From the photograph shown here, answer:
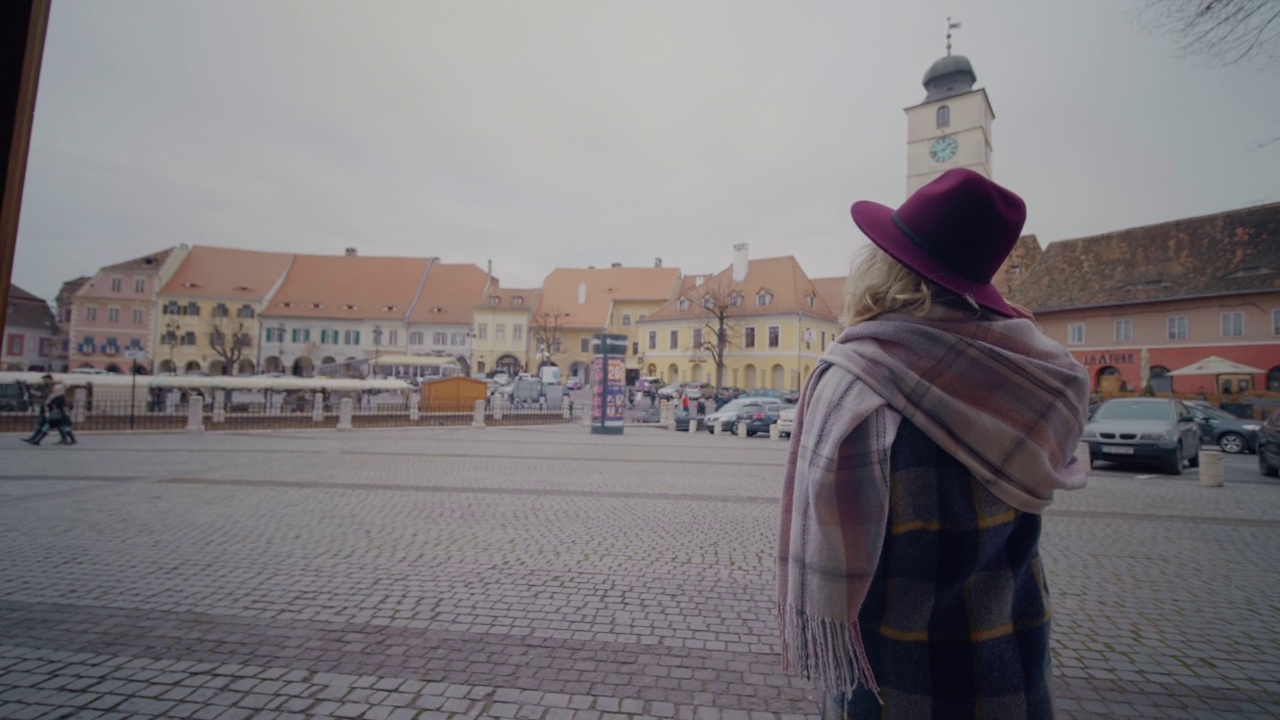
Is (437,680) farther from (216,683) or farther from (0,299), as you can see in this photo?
(0,299)

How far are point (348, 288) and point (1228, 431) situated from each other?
234 ft

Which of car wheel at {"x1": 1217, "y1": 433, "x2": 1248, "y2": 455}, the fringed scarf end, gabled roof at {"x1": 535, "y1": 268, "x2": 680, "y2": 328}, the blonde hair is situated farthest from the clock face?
the fringed scarf end

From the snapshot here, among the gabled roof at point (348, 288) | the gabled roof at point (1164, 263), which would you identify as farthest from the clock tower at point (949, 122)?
the gabled roof at point (348, 288)

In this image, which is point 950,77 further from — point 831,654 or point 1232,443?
point 831,654

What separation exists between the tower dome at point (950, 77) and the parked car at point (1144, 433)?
165ft

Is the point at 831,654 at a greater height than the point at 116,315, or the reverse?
the point at 116,315

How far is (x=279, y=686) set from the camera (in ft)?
11.9

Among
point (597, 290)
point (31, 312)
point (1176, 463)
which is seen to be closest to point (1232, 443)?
point (1176, 463)

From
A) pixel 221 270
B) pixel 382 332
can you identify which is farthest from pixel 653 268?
pixel 221 270

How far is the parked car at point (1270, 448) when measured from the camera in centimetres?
1321

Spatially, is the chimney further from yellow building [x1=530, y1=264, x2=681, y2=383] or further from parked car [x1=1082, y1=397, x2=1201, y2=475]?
parked car [x1=1082, y1=397, x2=1201, y2=475]

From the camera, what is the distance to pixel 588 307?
248 feet

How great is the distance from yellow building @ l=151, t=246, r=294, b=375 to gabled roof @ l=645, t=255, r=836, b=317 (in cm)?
4114

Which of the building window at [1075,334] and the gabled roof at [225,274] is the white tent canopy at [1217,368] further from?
the gabled roof at [225,274]
